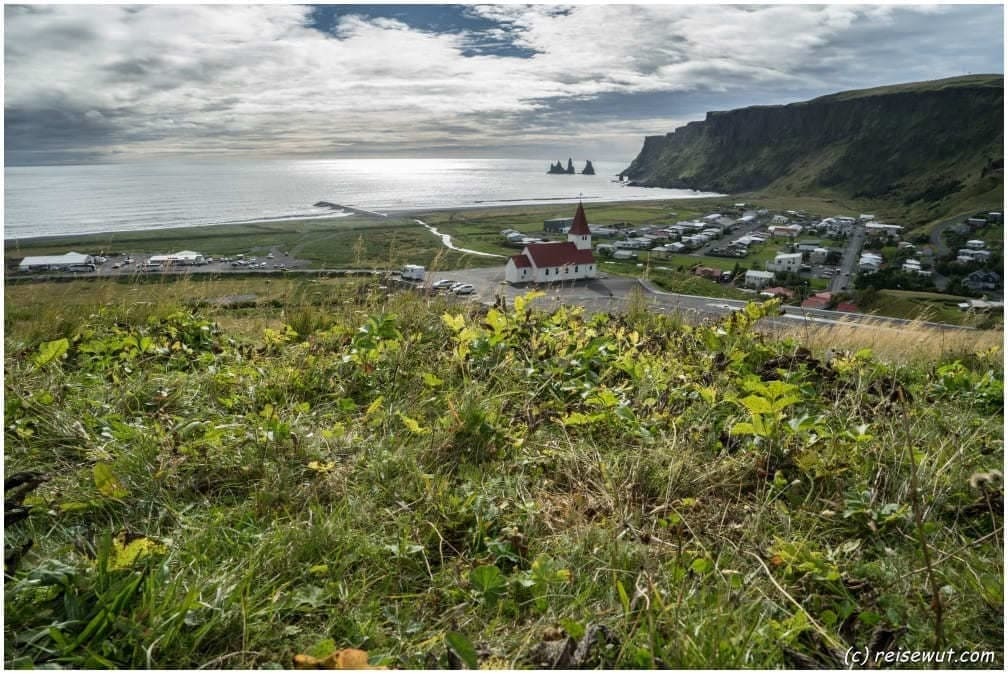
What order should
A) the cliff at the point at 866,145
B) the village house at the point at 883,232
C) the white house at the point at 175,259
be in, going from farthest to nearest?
the cliff at the point at 866,145 → the village house at the point at 883,232 → the white house at the point at 175,259

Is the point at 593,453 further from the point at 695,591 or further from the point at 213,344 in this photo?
the point at 213,344

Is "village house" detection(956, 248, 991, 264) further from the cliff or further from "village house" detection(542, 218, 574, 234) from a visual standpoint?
"village house" detection(542, 218, 574, 234)

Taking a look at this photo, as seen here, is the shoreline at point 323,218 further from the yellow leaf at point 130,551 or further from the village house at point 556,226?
the yellow leaf at point 130,551

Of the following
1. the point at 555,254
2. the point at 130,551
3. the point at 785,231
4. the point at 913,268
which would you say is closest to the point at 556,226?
the point at 785,231

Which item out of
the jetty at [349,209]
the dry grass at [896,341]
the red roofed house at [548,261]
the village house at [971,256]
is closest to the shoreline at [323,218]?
the jetty at [349,209]

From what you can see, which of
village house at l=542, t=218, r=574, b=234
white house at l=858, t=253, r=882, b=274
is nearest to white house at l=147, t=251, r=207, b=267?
white house at l=858, t=253, r=882, b=274

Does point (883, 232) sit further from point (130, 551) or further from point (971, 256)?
point (130, 551)

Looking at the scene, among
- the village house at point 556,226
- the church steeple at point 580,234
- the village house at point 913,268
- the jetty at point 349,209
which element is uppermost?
the jetty at point 349,209
